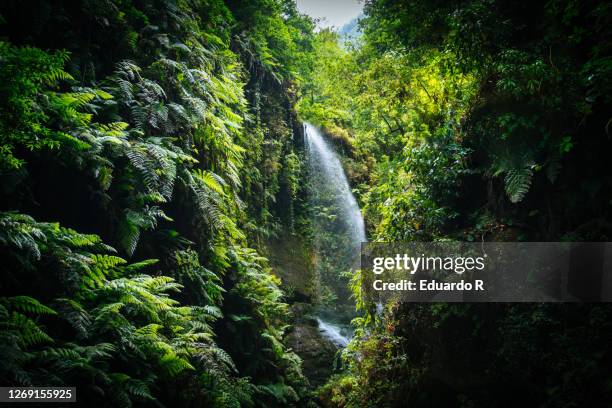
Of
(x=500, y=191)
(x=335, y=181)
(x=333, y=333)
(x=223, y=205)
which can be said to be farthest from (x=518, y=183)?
(x=335, y=181)

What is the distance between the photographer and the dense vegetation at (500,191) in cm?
415

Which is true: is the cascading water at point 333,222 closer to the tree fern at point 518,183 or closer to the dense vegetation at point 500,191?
the dense vegetation at point 500,191

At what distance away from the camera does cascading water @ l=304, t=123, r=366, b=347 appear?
1230cm

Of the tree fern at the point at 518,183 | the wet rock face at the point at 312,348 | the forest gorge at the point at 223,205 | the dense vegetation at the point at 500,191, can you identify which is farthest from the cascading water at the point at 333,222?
the tree fern at the point at 518,183

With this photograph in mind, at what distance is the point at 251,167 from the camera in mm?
9508

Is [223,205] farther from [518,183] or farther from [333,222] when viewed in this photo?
[333,222]

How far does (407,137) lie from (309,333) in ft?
18.1

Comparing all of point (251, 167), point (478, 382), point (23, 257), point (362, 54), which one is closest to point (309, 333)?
point (251, 167)

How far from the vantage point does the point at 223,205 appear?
19.0 ft

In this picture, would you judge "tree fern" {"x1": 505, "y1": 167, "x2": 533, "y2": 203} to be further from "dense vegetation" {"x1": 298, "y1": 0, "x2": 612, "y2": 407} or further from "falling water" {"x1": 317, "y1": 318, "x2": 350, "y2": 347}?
"falling water" {"x1": 317, "y1": 318, "x2": 350, "y2": 347}

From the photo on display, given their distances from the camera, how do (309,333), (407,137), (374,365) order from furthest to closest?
(309,333) → (407,137) → (374,365)

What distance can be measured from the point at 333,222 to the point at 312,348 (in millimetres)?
5224

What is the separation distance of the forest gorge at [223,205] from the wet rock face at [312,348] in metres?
0.19

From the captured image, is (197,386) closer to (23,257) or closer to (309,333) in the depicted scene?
(23,257)
